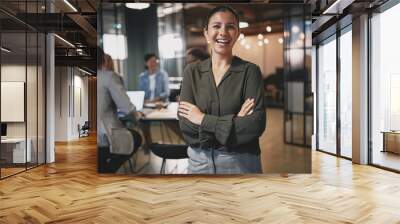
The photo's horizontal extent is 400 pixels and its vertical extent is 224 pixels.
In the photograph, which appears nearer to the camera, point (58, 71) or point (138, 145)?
point (138, 145)

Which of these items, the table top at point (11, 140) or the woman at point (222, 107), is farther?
the table top at point (11, 140)

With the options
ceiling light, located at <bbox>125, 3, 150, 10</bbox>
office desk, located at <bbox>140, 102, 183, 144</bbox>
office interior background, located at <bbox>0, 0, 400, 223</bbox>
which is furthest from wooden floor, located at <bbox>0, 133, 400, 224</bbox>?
ceiling light, located at <bbox>125, 3, 150, 10</bbox>

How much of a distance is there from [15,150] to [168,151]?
3.00 meters

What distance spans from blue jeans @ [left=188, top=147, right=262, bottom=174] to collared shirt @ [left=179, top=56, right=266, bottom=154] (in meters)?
0.09

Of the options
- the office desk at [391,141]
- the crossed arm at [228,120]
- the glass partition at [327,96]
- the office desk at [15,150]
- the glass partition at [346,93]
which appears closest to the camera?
the crossed arm at [228,120]

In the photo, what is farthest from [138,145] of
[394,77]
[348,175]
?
[394,77]

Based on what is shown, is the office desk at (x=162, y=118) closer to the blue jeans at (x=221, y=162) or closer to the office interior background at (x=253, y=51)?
the office interior background at (x=253, y=51)

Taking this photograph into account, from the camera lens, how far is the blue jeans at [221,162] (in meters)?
6.00

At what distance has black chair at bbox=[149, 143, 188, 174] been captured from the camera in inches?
239

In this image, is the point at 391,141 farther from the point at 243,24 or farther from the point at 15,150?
the point at 15,150

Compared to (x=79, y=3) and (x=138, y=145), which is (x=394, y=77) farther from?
(x=79, y=3)

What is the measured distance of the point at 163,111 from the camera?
611 centimetres

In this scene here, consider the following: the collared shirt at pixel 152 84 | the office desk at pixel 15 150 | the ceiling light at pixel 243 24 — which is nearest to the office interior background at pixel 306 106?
the office desk at pixel 15 150

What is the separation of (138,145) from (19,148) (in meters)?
2.54
